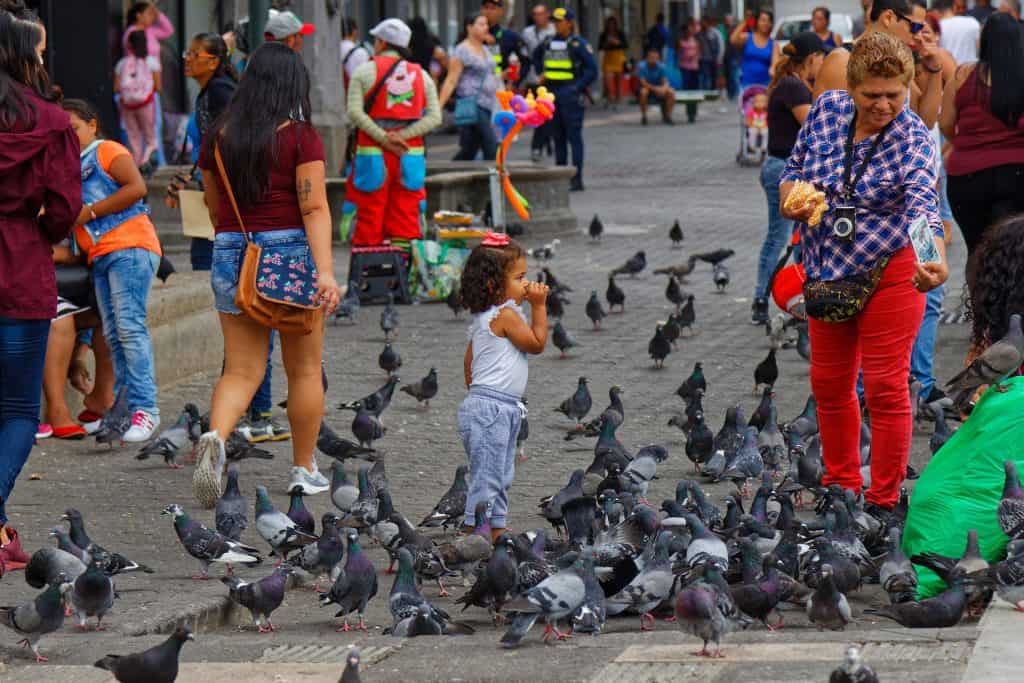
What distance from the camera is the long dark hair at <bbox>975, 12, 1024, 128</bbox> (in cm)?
921

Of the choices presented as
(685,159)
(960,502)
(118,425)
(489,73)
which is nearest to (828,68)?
(960,502)

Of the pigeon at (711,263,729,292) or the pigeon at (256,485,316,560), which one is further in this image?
the pigeon at (711,263,729,292)

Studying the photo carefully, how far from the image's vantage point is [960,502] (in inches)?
Answer: 251

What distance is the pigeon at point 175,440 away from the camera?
896cm

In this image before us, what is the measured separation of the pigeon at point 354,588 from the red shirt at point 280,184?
188 centimetres

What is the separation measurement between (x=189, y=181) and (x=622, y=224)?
31.8 ft

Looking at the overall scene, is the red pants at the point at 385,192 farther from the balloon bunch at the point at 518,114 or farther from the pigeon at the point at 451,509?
the pigeon at the point at 451,509

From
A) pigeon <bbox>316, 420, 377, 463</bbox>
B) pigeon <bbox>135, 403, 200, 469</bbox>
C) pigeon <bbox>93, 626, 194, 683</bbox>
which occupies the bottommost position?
pigeon <bbox>316, 420, 377, 463</bbox>

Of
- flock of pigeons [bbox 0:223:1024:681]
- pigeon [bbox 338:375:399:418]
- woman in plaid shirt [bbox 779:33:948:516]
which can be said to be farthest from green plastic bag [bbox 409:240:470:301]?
woman in plaid shirt [bbox 779:33:948:516]

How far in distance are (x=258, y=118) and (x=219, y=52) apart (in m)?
2.72

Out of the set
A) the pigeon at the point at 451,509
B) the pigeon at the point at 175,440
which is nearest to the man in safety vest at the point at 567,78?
the pigeon at the point at 175,440

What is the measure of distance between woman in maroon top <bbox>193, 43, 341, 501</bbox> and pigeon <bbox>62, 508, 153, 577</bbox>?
774mm

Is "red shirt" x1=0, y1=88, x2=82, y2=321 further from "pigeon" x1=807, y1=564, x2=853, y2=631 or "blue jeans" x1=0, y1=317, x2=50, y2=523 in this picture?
"pigeon" x1=807, y1=564, x2=853, y2=631

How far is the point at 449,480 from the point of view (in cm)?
891
